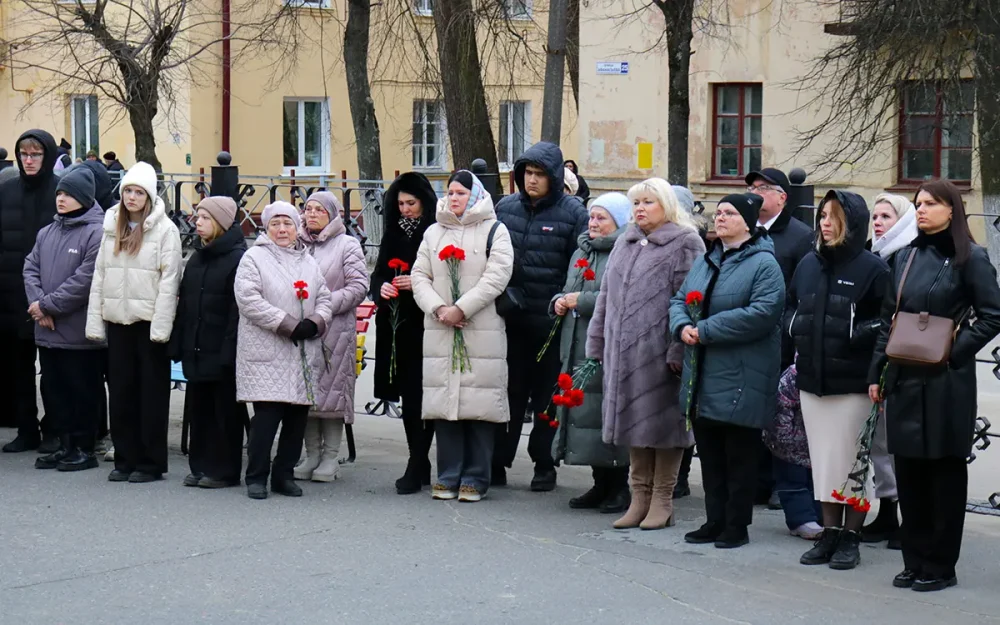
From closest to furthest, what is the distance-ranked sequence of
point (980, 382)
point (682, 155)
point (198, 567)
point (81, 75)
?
point (198, 567)
point (980, 382)
point (682, 155)
point (81, 75)

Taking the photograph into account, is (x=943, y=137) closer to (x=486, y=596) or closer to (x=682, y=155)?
(x=682, y=155)

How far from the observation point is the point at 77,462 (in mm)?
9484

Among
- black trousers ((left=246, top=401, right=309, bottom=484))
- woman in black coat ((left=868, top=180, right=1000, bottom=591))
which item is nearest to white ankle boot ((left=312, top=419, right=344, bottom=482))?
black trousers ((left=246, top=401, right=309, bottom=484))

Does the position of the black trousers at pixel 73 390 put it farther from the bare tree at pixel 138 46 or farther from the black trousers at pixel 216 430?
the bare tree at pixel 138 46

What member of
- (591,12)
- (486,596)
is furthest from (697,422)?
(591,12)

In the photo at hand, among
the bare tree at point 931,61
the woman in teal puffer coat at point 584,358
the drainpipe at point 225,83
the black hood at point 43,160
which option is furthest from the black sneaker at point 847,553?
the drainpipe at point 225,83

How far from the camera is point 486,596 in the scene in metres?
6.59

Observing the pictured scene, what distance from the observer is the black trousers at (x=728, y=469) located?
7523 millimetres

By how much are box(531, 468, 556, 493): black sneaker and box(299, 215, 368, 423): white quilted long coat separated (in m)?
1.19

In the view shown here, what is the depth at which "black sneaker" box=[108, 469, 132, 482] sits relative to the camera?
30.0 ft

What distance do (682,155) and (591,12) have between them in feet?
25.5

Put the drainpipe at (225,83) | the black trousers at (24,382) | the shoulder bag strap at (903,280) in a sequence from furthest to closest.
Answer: the drainpipe at (225,83) → the black trousers at (24,382) → the shoulder bag strap at (903,280)

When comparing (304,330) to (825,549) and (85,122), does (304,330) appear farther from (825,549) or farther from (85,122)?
(85,122)

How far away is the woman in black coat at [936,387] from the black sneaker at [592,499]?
208 centimetres
